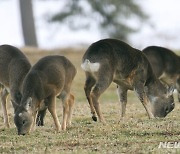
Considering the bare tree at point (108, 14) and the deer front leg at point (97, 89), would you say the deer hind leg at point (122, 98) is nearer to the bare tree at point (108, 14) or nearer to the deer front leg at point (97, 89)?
the deer front leg at point (97, 89)

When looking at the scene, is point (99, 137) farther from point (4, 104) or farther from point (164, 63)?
point (164, 63)

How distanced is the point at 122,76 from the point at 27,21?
26614mm

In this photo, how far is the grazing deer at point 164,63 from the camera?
60.5 ft

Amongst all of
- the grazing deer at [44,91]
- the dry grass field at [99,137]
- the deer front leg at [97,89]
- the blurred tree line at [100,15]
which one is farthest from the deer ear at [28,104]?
the blurred tree line at [100,15]

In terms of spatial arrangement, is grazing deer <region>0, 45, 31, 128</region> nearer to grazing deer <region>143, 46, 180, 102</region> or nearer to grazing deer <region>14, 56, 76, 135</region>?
grazing deer <region>14, 56, 76, 135</region>

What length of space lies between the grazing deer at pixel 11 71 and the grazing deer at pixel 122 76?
1.23m

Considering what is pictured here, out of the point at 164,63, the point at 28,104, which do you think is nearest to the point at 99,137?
the point at 28,104

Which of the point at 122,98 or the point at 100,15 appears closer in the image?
→ the point at 122,98

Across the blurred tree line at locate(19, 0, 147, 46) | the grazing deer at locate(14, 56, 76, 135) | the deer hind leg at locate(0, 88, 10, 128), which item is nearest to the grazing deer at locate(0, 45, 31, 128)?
the deer hind leg at locate(0, 88, 10, 128)

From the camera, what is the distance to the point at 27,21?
138ft

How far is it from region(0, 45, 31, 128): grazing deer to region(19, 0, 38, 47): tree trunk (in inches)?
1003

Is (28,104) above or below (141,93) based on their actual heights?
above

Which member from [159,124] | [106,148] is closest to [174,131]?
[159,124]

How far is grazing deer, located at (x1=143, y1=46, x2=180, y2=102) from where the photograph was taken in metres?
18.4
